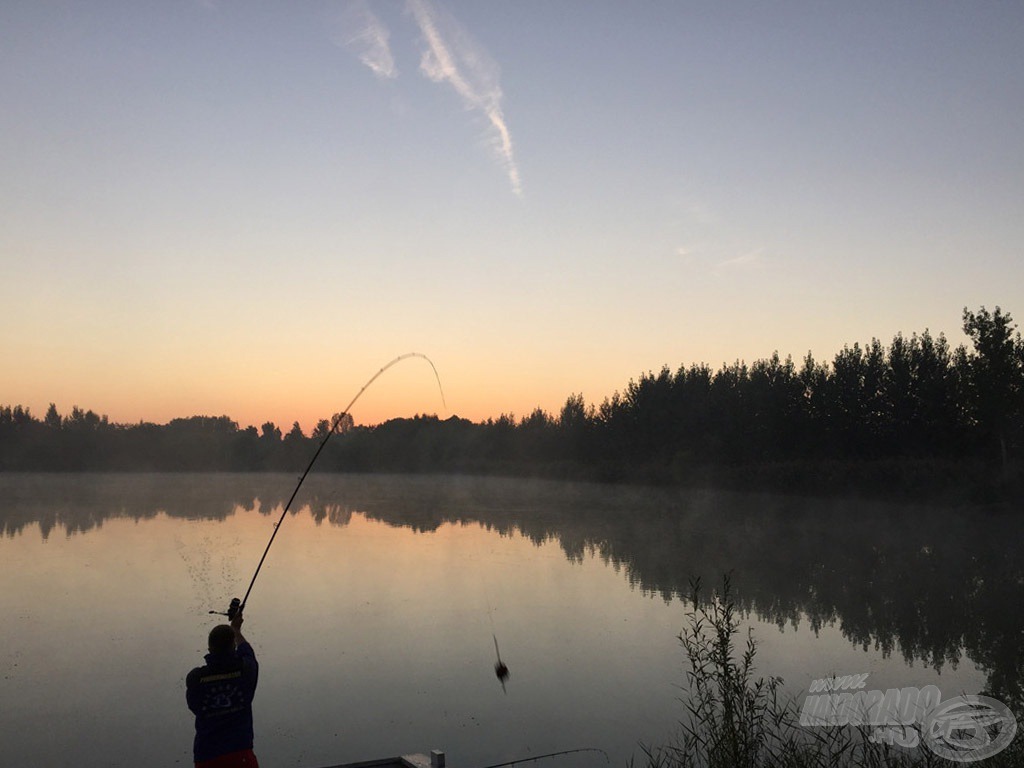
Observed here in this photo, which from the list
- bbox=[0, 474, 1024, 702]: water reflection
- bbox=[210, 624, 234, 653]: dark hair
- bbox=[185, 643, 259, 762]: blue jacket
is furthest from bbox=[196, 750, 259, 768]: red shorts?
bbox=[0, 474, 1024, 702]: water reflection

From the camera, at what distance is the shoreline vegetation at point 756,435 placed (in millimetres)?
46938

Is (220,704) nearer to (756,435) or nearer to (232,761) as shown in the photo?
(232,761)

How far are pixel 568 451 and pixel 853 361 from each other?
1485 inches

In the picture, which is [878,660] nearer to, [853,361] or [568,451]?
[853,361]

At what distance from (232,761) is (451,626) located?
36.8ft

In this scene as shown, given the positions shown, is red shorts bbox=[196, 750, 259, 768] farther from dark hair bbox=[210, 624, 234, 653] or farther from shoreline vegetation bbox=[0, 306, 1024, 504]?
shoreline vegetation bbox=[0, 306, 1024, 504]

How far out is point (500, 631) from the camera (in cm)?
1582

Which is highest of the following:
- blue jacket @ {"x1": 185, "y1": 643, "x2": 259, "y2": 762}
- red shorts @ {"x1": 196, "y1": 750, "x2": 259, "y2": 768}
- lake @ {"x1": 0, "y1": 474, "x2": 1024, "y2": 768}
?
blue jacket @ {"x1": 185, "y1": 643, "x2": 259, "y2": 762}

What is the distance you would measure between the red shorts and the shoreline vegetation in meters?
16.2

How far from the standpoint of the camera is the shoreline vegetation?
46.9m

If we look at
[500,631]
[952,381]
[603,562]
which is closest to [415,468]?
[952,381]

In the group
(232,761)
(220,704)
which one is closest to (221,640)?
(220,704)

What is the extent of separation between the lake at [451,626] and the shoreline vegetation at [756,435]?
6.79 meters

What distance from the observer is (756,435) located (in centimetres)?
6494
